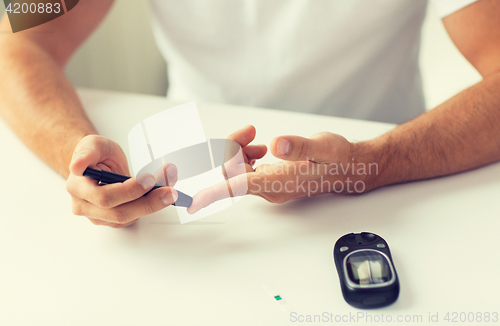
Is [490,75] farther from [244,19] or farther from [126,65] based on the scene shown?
[126,65]

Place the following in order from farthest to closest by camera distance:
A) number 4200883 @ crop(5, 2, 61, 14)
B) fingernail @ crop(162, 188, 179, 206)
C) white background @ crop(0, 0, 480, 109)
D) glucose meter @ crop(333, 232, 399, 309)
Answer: white background @ crop(0, 0, 480, 109)
number 4200883 @ crop(5, 2, 61, 14)
fingernail @ crop(162, 188, 179, 206)
glucose meter @ crop(333, 232, 399, 309)

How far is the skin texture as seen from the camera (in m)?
0.50

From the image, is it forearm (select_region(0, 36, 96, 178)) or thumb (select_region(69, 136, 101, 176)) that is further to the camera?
forearm (select_region(0, 36, 96, 178))

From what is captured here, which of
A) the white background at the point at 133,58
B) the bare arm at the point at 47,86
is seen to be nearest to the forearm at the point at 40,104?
the bare arm at the point at 47,86

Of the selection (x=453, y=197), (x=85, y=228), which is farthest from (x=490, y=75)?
(x=85, y=228)

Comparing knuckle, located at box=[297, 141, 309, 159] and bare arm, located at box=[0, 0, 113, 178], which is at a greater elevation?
bare arm, located at box=[0, 0, 113, 178]

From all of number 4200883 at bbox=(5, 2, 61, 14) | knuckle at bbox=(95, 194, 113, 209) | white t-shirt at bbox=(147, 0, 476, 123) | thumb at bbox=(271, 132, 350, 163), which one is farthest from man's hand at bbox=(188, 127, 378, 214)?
number 4200883 at bbox=(5, 2, 61, 14)

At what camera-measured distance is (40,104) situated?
745 millimetres

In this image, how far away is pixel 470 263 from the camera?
0.45 metres

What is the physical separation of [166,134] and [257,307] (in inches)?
11.7

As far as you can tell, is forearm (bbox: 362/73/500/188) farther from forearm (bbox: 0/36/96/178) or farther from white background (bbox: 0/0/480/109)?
white background (bbox: 0/0/480/109)

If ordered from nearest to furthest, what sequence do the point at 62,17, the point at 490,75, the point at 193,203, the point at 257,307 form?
the point at 257,307, the point at 193,203, the point at 490,75, the point at 62,17

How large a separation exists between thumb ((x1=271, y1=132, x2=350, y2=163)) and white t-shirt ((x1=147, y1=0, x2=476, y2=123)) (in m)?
0.43

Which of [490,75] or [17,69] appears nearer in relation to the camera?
[490,75]
